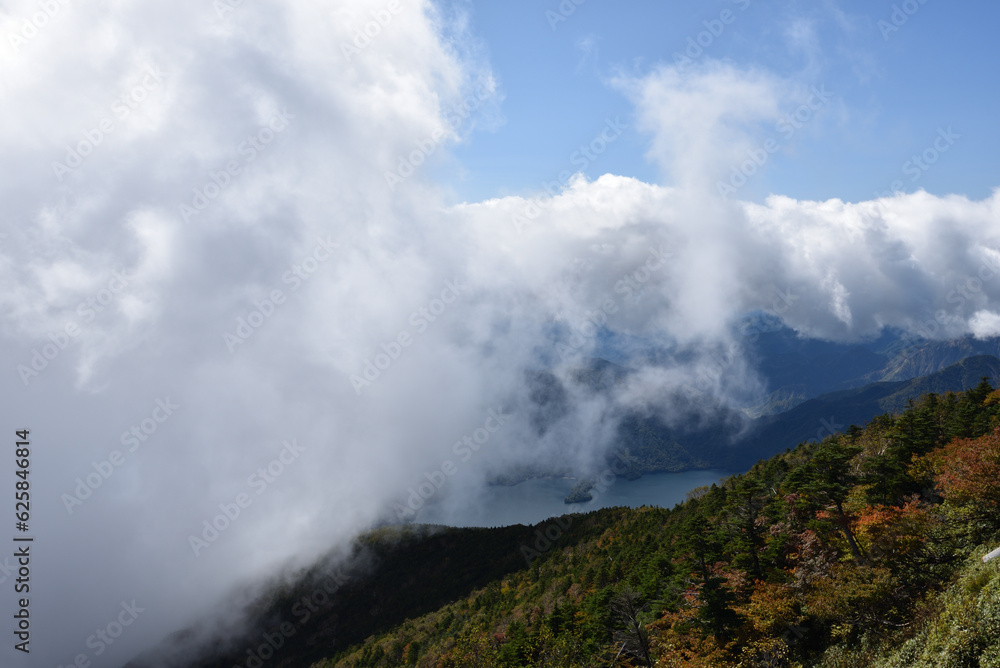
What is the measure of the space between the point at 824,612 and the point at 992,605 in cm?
1325

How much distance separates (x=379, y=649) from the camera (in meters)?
183

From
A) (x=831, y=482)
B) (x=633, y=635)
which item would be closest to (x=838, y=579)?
(x=831, y=482)

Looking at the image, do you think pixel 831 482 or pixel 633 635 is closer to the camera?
pixel 633 635

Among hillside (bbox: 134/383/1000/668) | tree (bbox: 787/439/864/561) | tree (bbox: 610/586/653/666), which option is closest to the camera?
hillside (bbox: 134/383/1000/668)

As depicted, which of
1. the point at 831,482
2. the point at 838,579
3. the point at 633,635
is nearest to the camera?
the point at 838,579

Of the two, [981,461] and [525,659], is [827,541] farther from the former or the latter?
[525,659]

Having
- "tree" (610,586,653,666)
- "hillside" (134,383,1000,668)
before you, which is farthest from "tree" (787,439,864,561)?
"tree" (610,586,653,666)

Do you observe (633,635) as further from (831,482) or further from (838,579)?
(831,482)

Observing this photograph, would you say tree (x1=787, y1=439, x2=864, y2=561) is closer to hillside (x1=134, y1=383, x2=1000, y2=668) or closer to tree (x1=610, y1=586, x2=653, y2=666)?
hillside (x1=134, y1=383, x2=1000, y2=668)

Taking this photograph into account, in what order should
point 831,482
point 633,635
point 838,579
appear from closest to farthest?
point 838,579 → point 633,635 → point 831,482

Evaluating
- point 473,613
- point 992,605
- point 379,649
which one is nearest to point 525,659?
point 992,605

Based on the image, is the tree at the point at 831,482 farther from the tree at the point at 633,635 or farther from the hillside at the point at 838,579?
the tree at the point at 633,635

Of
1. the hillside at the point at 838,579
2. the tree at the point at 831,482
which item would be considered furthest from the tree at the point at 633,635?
the tree at the point at 831,482

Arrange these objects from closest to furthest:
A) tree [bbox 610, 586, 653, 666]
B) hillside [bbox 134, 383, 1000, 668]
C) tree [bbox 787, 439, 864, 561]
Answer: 1. hillside [bbox 134, 383, 1000, 668]
2. tree [bbox 787, 439, 864, 561]
3. tree [bbox 610, 586, 653, 666]
